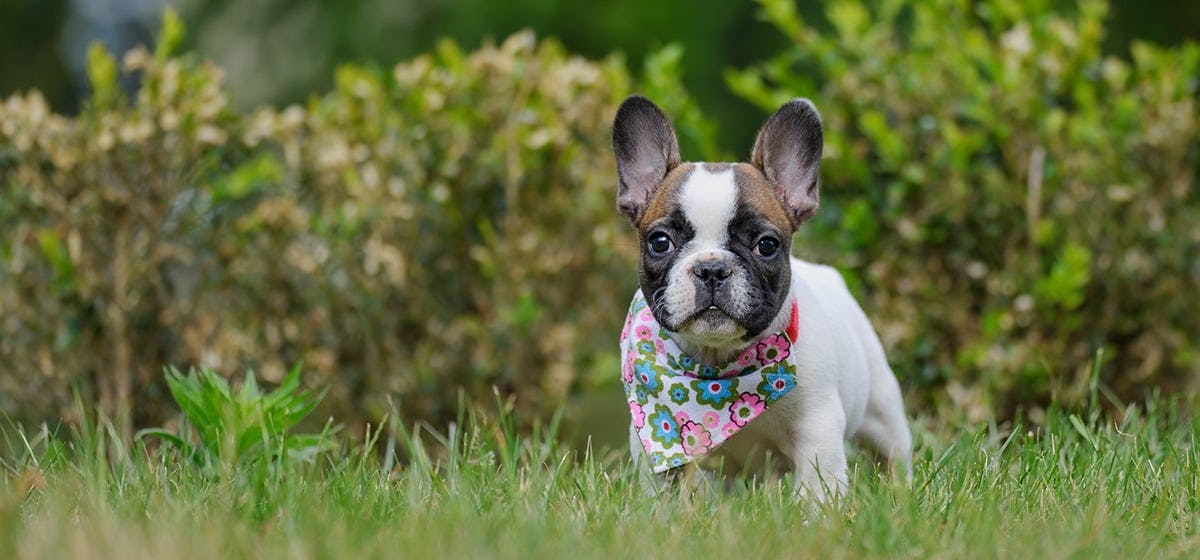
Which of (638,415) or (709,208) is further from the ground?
(709,208)

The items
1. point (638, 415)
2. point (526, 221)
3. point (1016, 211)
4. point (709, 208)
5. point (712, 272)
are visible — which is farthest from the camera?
point (526, 221)

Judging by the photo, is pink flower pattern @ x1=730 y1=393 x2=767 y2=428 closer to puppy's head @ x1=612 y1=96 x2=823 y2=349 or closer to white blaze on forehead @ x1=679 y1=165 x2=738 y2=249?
puppy's head @ x1=612 y1=96 x2=823 y2=349

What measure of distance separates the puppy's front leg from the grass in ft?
0.26

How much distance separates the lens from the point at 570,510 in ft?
11.8

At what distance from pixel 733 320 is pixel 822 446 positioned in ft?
1.53

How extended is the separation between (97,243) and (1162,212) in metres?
4.97

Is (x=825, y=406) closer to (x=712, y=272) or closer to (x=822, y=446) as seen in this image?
(x=822, y=446)

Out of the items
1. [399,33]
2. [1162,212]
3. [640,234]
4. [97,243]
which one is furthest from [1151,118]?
[399,33]

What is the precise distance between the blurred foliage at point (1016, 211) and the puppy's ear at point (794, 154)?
2.23 metres

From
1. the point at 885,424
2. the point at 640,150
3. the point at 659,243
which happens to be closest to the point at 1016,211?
the point at 885,424

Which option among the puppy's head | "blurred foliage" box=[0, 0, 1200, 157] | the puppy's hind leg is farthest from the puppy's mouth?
"blurred foliage" box=[0, 0, 1200, 157]

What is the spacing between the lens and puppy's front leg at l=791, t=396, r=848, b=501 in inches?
153

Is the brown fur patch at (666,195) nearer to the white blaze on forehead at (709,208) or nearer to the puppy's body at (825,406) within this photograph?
the white blaze on forehead at (709,208)

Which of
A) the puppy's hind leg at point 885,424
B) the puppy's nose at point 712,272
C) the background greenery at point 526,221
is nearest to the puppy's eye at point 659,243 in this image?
the puppy's nose at point 712,272
